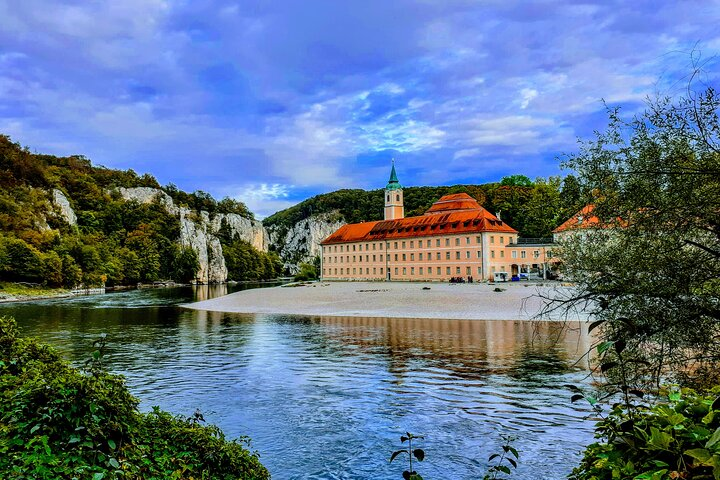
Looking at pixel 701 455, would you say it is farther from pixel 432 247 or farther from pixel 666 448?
pixel 432 247

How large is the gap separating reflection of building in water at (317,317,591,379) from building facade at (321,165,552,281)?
46780 millimetres

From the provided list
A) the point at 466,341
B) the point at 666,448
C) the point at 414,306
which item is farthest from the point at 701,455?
the point at 414,306

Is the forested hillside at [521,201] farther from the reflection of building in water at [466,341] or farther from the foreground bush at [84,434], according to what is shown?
the foreground bush at [84,434]

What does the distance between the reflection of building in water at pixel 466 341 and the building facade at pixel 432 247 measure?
4678cm

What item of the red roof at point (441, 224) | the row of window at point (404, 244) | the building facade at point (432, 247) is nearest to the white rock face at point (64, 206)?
the building facade at point (432, 247)

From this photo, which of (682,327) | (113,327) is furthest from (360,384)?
(113,327)

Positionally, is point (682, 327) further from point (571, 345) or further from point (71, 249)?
point (71, 249)

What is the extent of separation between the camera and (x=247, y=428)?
38.3 ft

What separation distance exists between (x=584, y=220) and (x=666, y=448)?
8546mm

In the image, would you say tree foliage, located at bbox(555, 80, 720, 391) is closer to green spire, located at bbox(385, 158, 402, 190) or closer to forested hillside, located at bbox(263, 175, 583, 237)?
forested hillside, located at bbox(263, 175, 583, 237)

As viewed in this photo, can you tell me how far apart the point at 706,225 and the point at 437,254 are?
83.7 metres

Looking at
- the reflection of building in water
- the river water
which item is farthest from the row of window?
the river water

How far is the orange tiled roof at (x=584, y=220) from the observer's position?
10120 mm

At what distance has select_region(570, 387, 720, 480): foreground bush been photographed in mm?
2800
